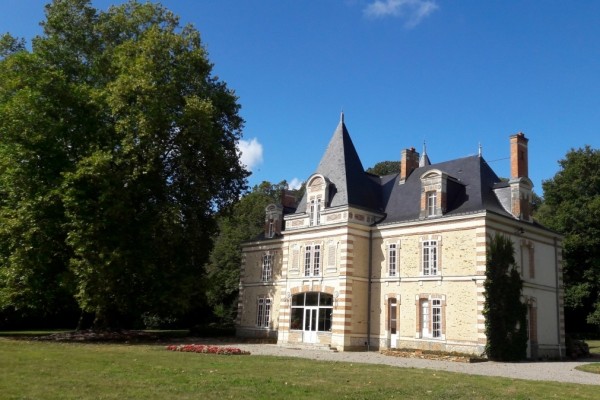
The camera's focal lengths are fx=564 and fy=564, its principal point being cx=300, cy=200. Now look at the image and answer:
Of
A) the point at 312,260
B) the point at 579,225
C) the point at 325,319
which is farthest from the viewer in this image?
the point at 579,225

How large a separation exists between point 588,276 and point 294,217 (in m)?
19.6

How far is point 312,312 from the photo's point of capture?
28.2 m

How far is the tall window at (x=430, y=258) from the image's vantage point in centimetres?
2484

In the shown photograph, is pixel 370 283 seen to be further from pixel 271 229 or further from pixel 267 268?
pixel 271 229

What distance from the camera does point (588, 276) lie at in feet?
117

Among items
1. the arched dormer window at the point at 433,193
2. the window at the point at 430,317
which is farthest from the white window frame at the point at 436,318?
the arched dormer window at the point at 433,193

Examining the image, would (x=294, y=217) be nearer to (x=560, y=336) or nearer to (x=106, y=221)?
(x=106, y=221)

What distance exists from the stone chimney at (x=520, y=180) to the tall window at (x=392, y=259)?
18.3ft

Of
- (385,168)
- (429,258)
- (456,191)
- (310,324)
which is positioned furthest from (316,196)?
(385,168)

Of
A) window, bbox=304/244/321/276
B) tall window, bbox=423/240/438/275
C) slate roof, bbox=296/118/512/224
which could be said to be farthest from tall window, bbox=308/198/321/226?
tall window, bbox=423/240/438/275

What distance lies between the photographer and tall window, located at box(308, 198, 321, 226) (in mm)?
28998

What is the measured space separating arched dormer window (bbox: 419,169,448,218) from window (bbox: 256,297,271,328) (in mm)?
11456

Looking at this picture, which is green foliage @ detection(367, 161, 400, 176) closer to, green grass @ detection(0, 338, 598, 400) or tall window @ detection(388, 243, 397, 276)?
tall window @ detection(388, 243, 397, 276)

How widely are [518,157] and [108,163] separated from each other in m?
18.4
